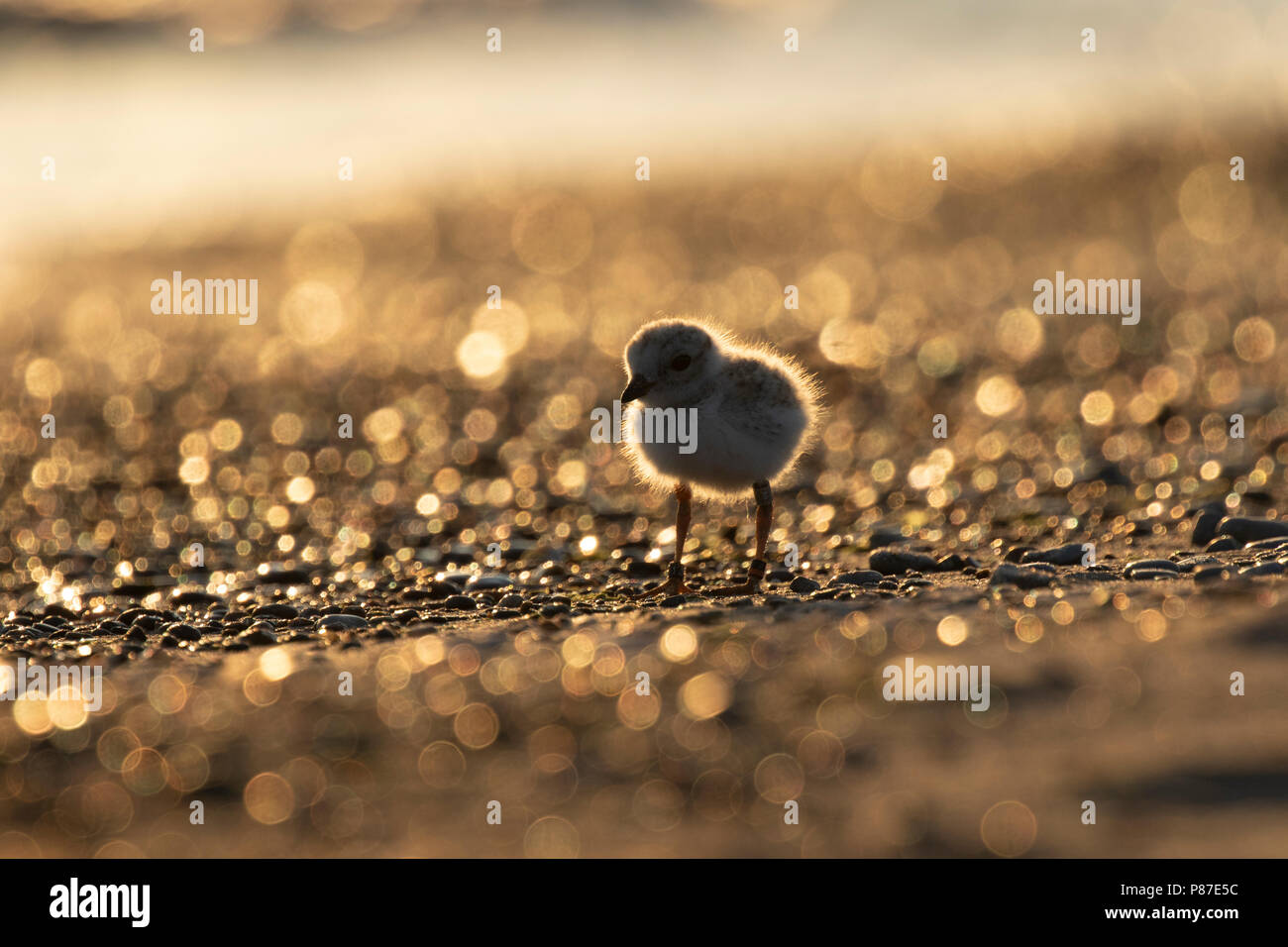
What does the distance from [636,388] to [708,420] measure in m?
0.35

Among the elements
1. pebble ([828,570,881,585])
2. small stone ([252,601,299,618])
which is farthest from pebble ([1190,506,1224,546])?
small stone ([252,601,299,618])

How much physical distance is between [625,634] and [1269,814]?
8.06 feet

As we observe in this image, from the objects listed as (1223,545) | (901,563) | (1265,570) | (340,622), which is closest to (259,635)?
(340,622)

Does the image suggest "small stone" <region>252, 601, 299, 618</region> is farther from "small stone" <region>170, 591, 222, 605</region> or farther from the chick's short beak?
the chick's short beak

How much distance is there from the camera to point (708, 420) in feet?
20.2

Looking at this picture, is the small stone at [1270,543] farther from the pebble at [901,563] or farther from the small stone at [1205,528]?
the pebble at [901,563]

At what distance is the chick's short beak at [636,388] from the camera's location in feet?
20.2

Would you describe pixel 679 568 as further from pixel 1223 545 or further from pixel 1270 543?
pixel 1270 543

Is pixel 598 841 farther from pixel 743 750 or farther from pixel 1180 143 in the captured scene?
pixel 1180 143

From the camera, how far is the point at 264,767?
162 inches

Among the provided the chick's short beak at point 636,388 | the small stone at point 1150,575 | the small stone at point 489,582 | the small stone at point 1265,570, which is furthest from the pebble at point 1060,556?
the small stone at point 489,582

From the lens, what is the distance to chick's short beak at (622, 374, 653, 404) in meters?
6.16

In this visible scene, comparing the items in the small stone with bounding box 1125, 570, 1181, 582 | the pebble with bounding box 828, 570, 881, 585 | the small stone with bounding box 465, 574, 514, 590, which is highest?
the small stone with bounding box 1125, 570, 1181, 582
